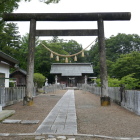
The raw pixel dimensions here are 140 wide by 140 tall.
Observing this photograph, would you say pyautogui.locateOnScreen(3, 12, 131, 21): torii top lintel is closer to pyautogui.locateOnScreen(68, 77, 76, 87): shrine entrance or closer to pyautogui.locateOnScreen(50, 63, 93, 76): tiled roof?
pyautogui.locateOnScreen(50, 63, 93, 76): tiled roof

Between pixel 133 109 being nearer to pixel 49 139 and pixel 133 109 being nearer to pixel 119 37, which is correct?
pixel 49 139

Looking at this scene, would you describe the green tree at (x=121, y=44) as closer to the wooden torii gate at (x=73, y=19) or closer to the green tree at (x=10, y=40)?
the green tree at (x=10, y=40)

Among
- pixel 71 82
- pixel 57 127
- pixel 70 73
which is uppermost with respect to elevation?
pixel 70 73

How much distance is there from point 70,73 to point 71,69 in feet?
7.76

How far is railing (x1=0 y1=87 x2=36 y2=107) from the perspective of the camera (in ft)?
31.5

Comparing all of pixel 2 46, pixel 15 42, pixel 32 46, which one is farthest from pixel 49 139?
pixel 15 42

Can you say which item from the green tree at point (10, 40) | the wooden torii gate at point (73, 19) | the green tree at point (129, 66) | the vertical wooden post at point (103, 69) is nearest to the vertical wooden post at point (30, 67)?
the wooden torii gate at point (73, 19)

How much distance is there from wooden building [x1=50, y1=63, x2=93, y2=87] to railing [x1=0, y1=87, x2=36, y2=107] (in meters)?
26.4

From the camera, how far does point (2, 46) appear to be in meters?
35.4

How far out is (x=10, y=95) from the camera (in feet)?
35.9

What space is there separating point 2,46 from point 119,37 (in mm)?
32907

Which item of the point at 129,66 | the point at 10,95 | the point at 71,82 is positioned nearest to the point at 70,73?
Answer: the point at 71,82

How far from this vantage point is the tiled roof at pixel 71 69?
131ft

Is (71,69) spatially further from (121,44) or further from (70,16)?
(70,16)
